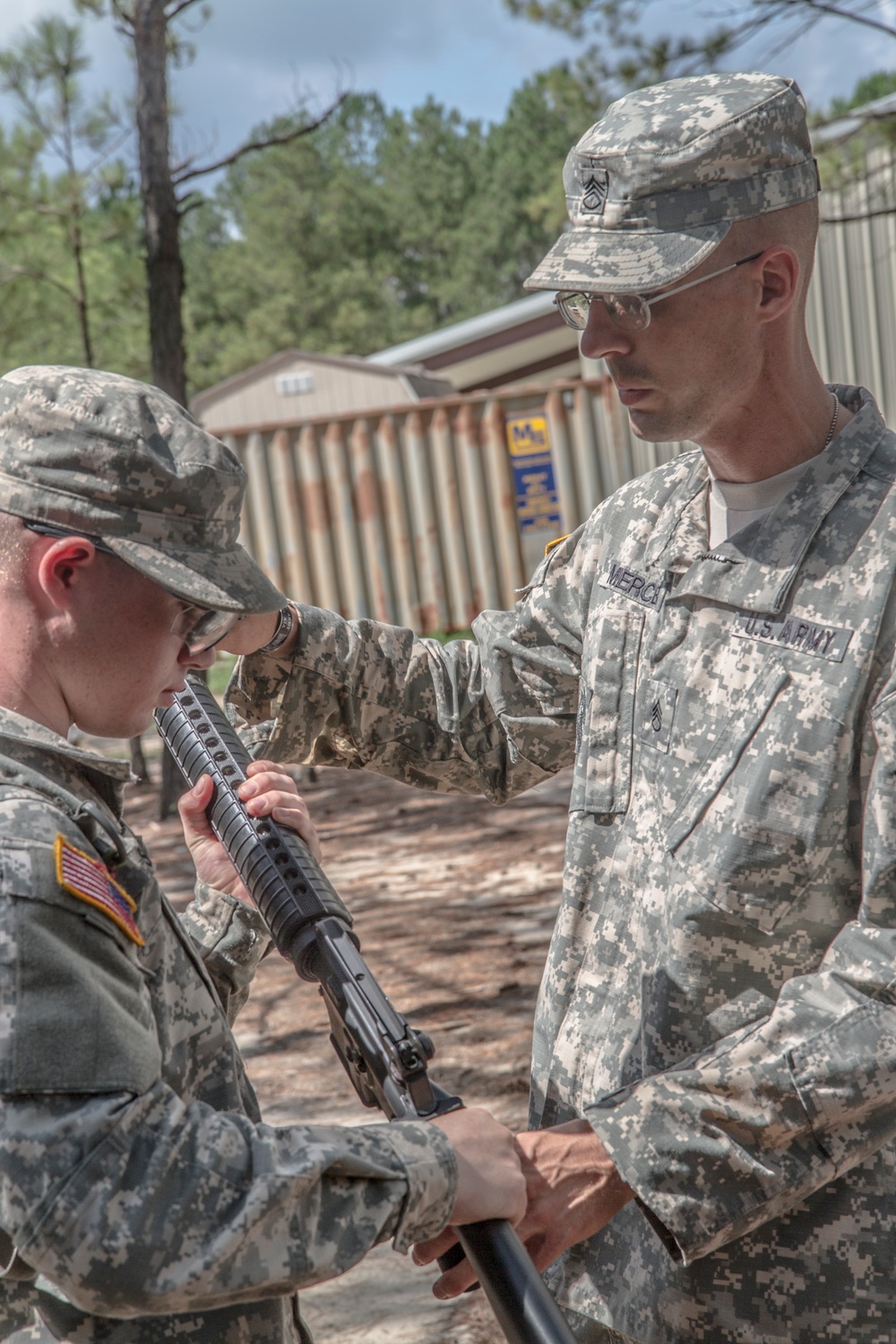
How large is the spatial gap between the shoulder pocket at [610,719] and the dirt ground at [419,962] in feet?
5.49

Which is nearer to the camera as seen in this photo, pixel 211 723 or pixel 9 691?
pixel 9 691

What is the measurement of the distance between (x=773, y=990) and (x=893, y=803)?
0.38 meters

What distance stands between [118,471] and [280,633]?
3.13 ft

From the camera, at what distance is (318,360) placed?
932 inches

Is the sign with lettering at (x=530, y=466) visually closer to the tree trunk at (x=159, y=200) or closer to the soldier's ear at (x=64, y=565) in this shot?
the tree trunk at (x=159, y=200)

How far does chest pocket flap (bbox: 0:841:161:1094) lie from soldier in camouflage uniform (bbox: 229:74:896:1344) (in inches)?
27.0

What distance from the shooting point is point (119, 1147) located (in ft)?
4.22

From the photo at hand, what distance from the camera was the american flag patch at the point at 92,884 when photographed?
1326mm

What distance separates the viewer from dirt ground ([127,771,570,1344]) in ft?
10.6

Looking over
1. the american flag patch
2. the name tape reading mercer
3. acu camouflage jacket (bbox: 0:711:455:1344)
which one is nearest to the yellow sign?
the name tape reading mercer

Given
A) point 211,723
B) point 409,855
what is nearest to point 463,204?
point 409,855

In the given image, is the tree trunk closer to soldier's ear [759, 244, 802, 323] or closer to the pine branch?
the pine branch

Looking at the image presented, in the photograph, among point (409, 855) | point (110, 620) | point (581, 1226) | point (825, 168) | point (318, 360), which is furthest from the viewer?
point (318, 360)

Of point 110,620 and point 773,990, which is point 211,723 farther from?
point 773,990
